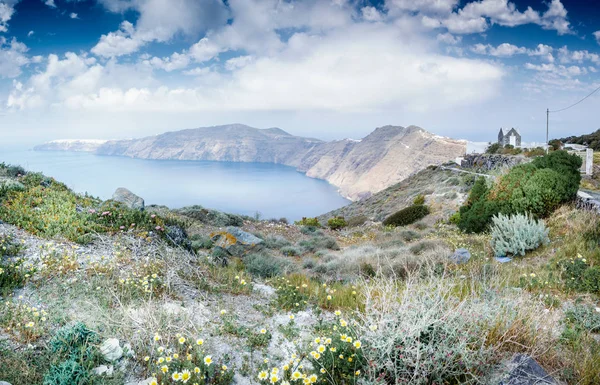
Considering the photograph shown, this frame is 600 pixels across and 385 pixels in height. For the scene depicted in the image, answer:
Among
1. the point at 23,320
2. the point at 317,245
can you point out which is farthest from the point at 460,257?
the point at 23,320

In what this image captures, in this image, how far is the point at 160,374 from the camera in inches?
132

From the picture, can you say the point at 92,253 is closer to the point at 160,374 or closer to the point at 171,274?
the point at 171,274

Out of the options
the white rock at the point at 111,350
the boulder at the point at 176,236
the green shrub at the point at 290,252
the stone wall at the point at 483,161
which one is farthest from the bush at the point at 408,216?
the white rock at the point at 111,350

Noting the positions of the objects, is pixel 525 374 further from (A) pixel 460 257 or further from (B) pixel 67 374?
(A) pixel 460 257

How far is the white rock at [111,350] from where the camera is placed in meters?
3.53

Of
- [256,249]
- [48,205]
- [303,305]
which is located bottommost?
[256,249]

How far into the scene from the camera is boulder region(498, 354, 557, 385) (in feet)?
10.2

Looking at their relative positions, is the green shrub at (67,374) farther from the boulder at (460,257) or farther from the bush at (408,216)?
the bush at (408,216)

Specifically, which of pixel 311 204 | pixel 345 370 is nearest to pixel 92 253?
pixel 345 370

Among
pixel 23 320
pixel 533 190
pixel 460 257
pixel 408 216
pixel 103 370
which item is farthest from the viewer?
pixel 408 216

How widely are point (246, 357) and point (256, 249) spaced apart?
9.12 meters

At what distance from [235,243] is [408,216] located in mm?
16523

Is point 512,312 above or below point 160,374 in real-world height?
above

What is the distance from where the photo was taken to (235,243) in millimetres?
12266
